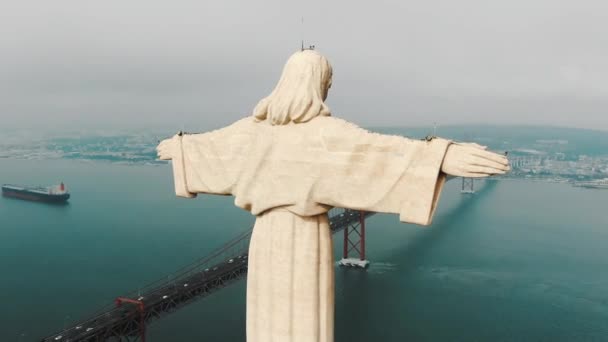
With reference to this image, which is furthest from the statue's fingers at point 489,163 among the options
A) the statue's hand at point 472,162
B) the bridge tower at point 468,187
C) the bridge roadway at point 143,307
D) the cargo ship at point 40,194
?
the bridge tower at point 468,187

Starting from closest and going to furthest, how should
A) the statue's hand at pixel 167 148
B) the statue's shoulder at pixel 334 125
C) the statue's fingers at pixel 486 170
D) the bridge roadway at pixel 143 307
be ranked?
the statue's fingers at pixel 486 170 → the statue's shoulder at pixel 334 125 → the statue's hand at pixel 167 148 → the bridge roadway at pixel 143 307

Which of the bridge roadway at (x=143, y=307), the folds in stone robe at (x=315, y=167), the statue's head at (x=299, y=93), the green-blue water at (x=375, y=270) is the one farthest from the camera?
the green-blue water at (x=375, y=270)

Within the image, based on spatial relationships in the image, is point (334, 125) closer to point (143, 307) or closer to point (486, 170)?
point (486, 170)

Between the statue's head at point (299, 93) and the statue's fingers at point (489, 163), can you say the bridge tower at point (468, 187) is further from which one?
the statue's fingers at point (489, 163)

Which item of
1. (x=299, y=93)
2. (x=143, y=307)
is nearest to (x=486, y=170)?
(x=299, y=93)

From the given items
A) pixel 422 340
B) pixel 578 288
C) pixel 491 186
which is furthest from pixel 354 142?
pixel 491 186

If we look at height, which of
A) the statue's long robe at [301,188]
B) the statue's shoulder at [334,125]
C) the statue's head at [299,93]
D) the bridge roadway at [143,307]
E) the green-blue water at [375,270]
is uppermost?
the statue's head at [299,93]

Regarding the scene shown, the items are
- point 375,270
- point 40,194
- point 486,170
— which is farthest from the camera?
point 40,194
